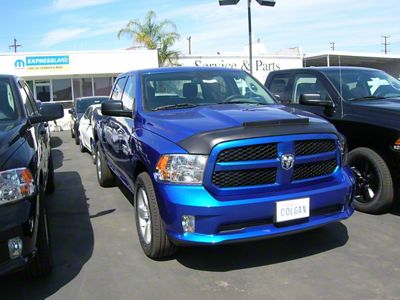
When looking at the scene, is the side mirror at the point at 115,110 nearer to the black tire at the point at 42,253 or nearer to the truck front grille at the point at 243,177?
the black tire at the point at 42,253

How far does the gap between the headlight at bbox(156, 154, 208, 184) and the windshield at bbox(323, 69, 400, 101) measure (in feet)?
10.7

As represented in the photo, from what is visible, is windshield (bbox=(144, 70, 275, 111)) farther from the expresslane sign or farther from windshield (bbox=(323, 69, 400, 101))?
the expresslane sign

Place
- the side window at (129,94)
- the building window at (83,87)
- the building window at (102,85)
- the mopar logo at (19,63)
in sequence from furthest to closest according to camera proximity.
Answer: the building window at (102,85) < the building window at (83,87) < the mopar logo at (19,63) < the side window at (129,94)

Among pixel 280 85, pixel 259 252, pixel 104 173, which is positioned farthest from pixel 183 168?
pixel 280 85

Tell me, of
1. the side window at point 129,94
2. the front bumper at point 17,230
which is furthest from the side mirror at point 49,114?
the front bumper at point 17,230

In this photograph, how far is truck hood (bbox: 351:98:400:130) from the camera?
532 centimetres

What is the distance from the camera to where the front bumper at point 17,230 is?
3.28m

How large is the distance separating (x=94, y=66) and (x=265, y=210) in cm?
2226

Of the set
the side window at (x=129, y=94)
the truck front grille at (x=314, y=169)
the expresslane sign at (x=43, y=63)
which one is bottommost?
the truck front grille at (x=314, y=169)

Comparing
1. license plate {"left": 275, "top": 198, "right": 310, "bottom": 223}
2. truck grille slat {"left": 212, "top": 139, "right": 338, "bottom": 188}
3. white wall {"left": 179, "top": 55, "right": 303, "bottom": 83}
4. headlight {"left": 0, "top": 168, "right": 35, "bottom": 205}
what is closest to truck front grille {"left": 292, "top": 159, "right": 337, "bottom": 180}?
truck grille slat {"left": 212, "top": 139, "right": 338, "bottom": 188}

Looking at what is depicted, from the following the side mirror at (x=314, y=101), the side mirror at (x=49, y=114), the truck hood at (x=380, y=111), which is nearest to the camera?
the side mirror at (x=49, y=114)

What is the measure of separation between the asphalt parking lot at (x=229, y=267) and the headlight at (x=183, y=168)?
34.2 inches

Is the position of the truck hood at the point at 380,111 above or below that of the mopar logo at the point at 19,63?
below

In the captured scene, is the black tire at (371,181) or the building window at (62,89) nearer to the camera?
the black tire at (371,181)
